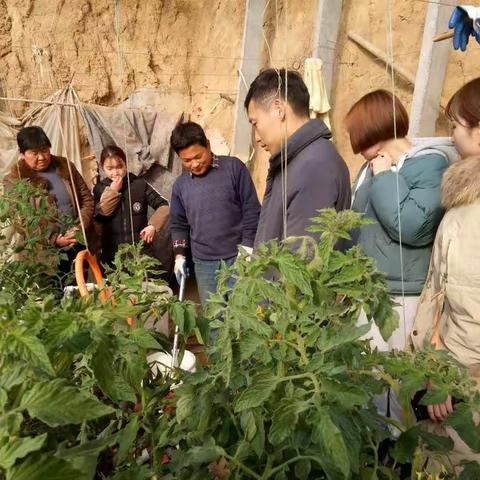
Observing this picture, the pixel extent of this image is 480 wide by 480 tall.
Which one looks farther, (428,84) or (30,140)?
(428,84)

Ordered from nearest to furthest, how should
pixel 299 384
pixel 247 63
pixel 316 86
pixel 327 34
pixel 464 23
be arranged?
pixel 299 384 < pixel 464 23 < pixel 316 86 < pixel 327 34 < pixel 247 63

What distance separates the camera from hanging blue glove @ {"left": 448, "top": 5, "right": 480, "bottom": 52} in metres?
1.86

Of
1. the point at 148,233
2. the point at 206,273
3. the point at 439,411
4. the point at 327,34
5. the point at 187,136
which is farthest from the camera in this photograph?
the point at 327,34

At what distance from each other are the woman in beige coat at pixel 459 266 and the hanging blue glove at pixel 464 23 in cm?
57

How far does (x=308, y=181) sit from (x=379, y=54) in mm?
2634

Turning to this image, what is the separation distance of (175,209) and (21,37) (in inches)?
128

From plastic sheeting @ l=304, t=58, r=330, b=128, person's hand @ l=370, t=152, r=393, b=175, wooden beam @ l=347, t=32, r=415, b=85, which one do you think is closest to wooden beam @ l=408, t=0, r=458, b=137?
wooden beam @ l=347, t=32, r=415, b=85

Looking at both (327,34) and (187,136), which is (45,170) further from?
(327,34)

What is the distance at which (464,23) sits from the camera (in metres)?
1.94

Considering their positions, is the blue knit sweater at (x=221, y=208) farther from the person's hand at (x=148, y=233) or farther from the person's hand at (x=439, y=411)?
the person's hand at (x=439, y=411)

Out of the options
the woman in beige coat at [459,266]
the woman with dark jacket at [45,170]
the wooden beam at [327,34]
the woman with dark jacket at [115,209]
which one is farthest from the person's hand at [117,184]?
the woman in beige coat at [459,266]

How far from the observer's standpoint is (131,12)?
5172 millimetres

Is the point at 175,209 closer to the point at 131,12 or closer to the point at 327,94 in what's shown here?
the point at 327,94

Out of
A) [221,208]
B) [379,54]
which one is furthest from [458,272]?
[379,54]
